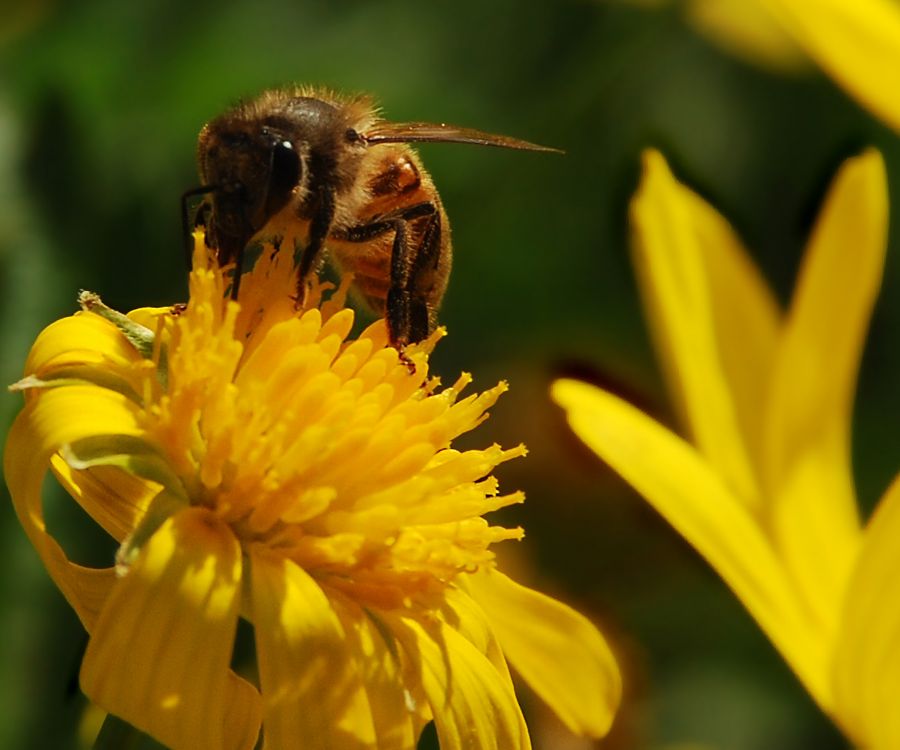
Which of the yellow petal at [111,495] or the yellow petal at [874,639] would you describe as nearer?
the yellow petal at [111,495]

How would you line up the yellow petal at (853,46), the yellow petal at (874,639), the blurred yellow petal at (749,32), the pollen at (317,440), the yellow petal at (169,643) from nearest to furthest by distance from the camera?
the yellow petal at (169,643)
the pollen at (317,440)
the yellow petal at (874,639)
the yellow petal at (853,46)
the blurred yellow petal at (749,32)

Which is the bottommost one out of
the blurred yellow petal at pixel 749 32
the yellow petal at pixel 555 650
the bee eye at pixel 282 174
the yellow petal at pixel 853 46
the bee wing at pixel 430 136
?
the yellow petal at pixel 555 650

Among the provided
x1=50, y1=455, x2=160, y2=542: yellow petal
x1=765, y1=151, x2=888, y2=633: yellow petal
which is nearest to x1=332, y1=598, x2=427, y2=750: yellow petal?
x1=50, y1=455, x2=160, y2=542: yellow petal

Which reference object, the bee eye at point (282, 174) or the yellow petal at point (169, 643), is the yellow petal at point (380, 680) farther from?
the bee eye at point (282, 174)

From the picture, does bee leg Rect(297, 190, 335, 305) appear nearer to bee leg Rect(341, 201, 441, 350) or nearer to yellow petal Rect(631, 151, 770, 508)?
bee leg Rect(341, 201, 441, 350)

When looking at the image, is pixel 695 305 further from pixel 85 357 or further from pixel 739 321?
pixel 85 357

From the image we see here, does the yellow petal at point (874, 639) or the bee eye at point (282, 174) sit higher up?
the bee eye at point (282, 174)

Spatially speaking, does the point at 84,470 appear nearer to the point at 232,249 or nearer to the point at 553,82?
the point at 232,249

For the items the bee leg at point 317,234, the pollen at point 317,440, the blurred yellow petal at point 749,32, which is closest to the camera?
the pollen at point 317,440

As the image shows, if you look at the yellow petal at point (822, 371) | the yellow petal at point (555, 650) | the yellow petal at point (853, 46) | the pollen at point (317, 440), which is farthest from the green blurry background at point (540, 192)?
the pollen at point (317, 440)

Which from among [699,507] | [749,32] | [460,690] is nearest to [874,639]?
[699,507]
